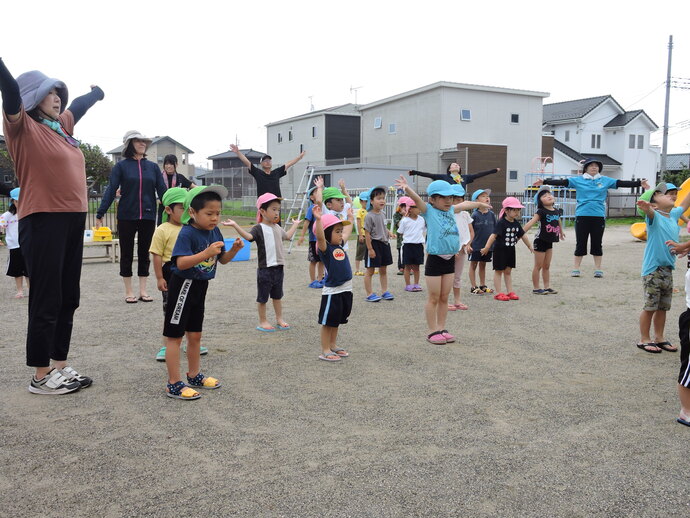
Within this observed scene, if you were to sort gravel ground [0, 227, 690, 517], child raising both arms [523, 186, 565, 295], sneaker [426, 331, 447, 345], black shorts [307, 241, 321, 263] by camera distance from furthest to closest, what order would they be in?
black shorts [307, 241, 321, 263], child raising both arms [523, 186, 565, 295], sneaker [426, 331, 447, 345], gravel ground [0, 227, 690, 517]

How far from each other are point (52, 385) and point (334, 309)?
2.36 metres

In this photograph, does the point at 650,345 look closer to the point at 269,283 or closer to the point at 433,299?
the point at 433,299

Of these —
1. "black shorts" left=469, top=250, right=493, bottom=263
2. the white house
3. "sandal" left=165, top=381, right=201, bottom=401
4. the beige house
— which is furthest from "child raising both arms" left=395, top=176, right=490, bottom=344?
the beige house

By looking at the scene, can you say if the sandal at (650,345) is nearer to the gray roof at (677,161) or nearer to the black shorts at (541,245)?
the black shorts at (541,245)

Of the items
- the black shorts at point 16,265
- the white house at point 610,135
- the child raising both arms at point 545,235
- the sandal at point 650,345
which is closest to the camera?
the sandal at point 650,345

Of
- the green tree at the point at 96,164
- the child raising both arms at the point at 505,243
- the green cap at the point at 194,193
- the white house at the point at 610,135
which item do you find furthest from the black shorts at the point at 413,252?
the green tree at the point at 96,164

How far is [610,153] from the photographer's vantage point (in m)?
47.6

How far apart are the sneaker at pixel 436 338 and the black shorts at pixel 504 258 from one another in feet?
9.39

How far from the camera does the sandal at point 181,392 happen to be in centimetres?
422

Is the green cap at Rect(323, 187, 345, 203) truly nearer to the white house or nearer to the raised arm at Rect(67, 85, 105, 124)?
the raised arm at Rect(67, 85, 105, 124)

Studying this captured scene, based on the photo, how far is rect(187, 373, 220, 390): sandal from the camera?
4.49 meters

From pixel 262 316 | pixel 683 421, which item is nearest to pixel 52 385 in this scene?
pixel 262 316

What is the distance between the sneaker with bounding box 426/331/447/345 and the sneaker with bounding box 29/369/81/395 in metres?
3.29

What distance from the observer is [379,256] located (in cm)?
857
